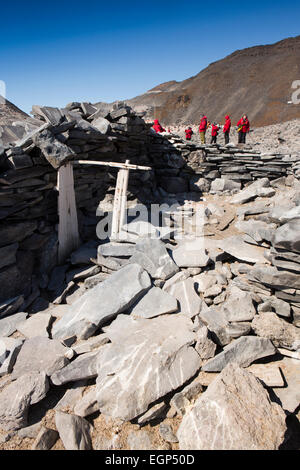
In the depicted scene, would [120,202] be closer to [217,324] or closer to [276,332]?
[217,324]

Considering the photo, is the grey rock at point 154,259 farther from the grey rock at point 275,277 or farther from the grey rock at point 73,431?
the grey rock at point 73,431

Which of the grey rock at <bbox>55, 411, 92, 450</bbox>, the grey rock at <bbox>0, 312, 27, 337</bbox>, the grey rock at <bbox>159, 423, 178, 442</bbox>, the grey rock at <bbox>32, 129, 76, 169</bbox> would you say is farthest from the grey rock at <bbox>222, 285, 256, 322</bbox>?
the grey rock at <bbox>32, 129, 76, 169</bbox>

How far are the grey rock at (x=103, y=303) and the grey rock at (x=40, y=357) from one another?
0.27 meters

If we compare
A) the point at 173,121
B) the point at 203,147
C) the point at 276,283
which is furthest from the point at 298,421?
the point at 173,121

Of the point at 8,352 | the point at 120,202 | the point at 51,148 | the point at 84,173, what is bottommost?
the point at 8,352

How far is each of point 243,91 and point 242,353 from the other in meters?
46.7

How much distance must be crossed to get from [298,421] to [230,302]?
5.46 ft

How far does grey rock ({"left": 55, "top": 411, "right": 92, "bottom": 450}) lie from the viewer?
9.25 feet

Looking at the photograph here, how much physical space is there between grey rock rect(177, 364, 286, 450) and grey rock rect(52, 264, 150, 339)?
1842 mm

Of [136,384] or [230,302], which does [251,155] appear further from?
[136,384]

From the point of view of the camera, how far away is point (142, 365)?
3342 mm

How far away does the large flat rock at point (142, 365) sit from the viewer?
308cm

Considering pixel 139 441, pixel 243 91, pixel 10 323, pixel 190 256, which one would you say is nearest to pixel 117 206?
pixel 190 256

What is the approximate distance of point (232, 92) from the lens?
43.0 metres
